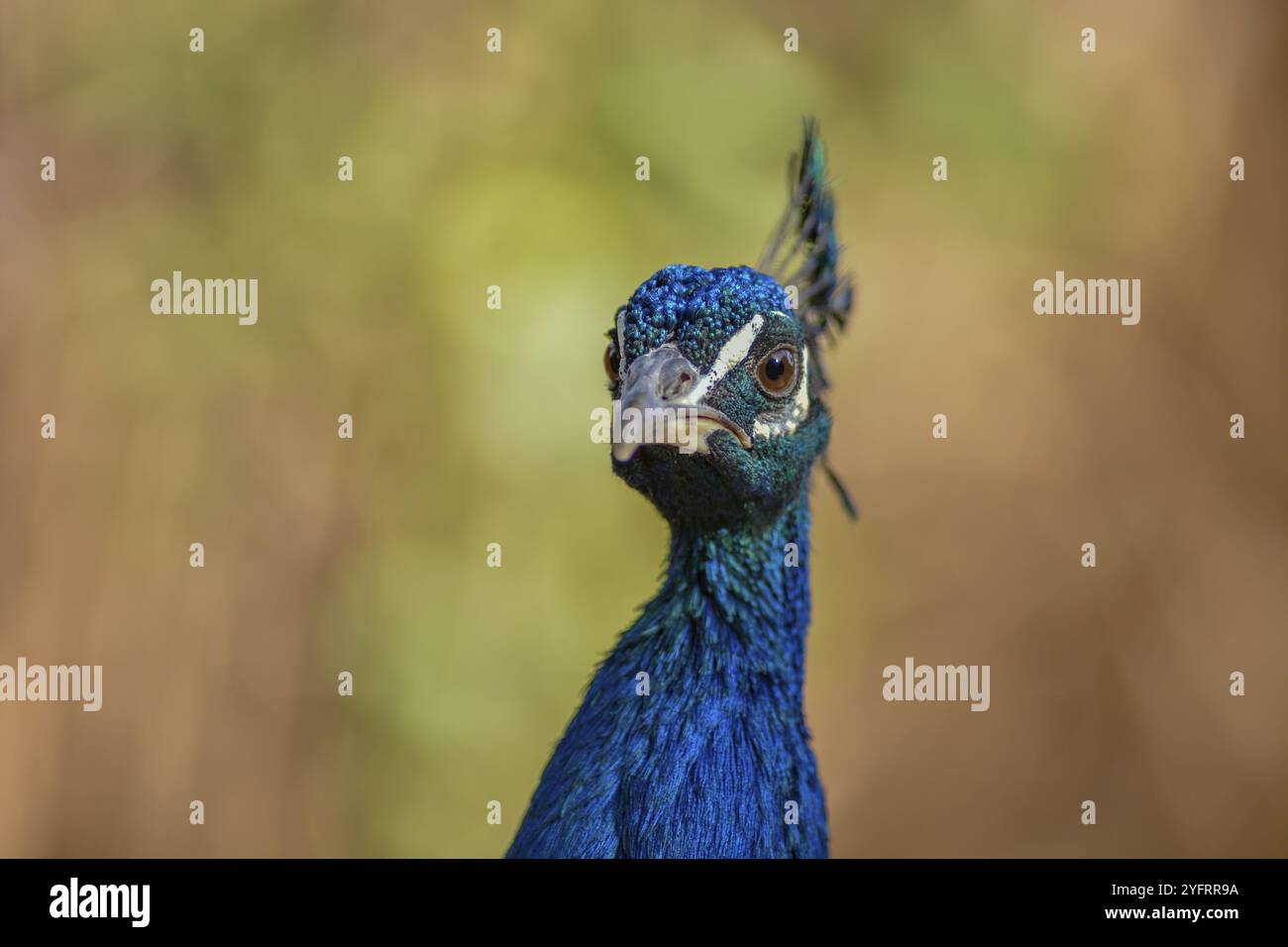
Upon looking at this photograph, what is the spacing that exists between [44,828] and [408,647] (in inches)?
70.3

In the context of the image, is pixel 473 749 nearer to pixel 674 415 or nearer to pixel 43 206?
pixel 43 206

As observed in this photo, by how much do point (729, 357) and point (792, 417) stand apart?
0.79 ft

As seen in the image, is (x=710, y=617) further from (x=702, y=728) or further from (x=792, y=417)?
(x=792, y=417)

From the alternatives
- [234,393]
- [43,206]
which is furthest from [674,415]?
[43,206]

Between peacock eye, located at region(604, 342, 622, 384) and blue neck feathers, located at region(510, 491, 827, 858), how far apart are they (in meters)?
0.40

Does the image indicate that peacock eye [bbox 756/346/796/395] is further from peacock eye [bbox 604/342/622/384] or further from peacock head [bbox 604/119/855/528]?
peacock eye [bbox 604/342/622/384]

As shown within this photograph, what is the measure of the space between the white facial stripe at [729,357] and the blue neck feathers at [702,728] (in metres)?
0.40

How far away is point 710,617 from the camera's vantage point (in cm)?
291

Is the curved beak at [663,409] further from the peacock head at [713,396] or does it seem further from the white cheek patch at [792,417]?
the white cheek patch at [792,417]

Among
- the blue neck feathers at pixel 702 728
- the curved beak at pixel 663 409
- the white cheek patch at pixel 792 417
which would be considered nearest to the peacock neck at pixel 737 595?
the blue neck feathers at pixel 702 728

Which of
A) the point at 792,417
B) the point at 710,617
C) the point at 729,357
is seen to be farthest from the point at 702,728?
the point at 729,357

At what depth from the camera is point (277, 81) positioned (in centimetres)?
585

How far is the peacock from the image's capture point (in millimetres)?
2662

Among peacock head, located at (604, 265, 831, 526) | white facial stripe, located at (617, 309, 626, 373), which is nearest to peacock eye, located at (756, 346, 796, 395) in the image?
peacock head, located at (604, 265, 831, 526)
